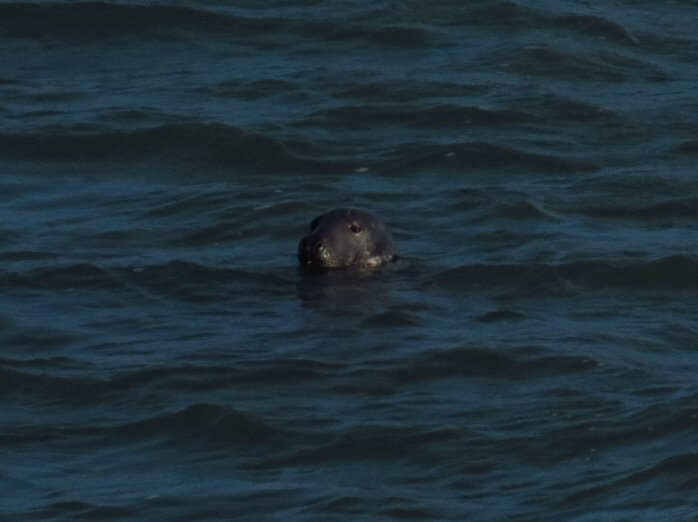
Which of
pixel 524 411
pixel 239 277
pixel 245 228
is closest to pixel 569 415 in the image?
pixel 524 411

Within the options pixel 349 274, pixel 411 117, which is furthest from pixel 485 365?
pixel 411 117

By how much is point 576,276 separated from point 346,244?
1.55 meters

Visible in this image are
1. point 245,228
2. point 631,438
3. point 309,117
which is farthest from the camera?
point 309,117

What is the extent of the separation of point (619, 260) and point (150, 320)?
325cm

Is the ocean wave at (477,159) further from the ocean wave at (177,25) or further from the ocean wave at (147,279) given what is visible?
the ocean wave at (177,25)

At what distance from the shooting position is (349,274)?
48.2 ft

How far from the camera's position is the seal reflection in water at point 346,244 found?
14.7 meters

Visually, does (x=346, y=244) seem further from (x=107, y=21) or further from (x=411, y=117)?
(x=107, y=21)

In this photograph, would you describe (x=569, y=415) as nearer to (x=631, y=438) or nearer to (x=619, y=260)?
(x=631, y=438)

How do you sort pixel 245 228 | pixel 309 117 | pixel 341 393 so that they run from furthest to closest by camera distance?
pixel 309 117 → pixel 245 228 → pixel 341 393

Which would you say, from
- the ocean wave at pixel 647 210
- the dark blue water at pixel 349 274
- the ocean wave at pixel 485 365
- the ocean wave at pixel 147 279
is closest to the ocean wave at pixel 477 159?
the dark blue water at pixel 349 274

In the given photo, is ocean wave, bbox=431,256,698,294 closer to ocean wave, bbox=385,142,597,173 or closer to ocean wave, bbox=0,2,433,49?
ocean wave, bbox=385,142,597,173

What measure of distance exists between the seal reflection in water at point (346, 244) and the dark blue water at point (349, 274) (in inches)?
8.0

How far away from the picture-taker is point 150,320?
45.3ft
